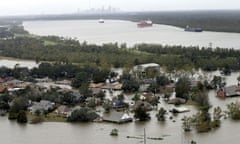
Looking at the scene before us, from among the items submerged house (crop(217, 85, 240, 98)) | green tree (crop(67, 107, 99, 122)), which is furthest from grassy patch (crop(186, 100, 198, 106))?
green tree (crop(67, 107, 99, 122))

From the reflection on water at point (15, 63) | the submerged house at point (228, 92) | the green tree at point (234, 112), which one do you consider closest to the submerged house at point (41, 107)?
the green tree at point (234, 112)

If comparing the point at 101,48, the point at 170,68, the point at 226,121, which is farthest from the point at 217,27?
the point at 226,121

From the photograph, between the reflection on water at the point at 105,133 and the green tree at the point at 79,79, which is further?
the green tree at the point at 79,79

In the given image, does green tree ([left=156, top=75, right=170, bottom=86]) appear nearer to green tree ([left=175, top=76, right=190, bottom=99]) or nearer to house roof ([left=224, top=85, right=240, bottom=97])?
green tree ([left=175, top=76, right=190, bottom=99])

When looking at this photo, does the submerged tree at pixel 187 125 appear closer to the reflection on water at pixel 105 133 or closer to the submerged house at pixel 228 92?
the reflection on water at pixel 105 133

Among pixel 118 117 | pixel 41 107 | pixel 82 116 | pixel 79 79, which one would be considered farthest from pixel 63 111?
pixel 79 79

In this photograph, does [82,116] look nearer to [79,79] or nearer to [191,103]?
A: [191,103]

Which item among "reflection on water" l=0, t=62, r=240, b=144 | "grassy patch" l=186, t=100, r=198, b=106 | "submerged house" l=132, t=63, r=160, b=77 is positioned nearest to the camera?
"reflection on water" l=0, t=62, r=240, b=144

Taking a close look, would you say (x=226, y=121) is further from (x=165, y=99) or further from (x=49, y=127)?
(x=49, y=127)
